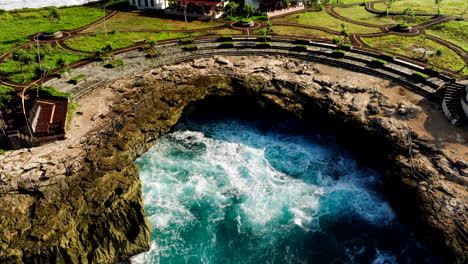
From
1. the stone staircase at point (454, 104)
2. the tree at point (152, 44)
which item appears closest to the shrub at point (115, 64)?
the tree at point (152, 44)

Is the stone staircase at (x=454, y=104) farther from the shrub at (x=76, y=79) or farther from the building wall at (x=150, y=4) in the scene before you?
the building wall at (x=150, y=4)

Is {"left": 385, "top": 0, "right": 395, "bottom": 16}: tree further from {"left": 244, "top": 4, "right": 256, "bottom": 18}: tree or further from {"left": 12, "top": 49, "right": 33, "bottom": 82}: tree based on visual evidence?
{"left": 12, "top": 49, "right": 33, "bottom": 82}: tree

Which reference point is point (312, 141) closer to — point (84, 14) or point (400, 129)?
point (400, 129)

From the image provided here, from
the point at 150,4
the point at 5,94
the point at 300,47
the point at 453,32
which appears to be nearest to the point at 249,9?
the point at 300,47

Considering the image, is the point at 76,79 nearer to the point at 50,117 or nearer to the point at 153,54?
the point at 50,117

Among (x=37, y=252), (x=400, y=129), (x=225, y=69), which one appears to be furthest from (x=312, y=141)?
(x=37, y=252)
